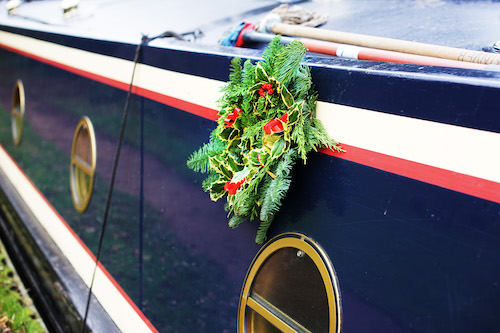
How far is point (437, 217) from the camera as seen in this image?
2.95 feet

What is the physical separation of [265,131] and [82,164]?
5.67ft

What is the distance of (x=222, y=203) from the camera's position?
1519 mm

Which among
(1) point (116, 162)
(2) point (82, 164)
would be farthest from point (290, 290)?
(2) point (82, 164)

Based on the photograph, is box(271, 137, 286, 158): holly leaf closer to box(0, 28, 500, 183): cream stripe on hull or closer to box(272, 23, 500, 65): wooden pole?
box(0, 28, 500, 183): cream stripe on hull

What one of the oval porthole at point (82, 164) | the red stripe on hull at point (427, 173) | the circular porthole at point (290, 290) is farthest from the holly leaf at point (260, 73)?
the oval porthole at point (82, 164)

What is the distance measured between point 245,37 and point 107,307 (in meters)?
1.40

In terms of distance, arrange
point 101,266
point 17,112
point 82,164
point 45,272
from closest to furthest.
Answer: point 101,266
point 82,164
point 45,272
point 17,112

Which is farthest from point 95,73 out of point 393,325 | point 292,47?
point 393,325

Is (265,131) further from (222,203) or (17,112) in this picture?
(17,112)

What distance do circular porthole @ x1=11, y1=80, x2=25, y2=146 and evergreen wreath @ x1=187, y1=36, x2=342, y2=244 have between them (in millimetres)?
2751

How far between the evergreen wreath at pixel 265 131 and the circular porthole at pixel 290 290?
76mm

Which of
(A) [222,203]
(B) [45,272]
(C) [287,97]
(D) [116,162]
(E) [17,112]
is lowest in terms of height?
(B) [45,272]

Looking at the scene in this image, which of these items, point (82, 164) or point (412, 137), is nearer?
point (412, 137)

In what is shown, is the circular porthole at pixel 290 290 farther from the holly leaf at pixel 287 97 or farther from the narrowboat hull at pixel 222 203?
the holly leaf at pixel 287 97
